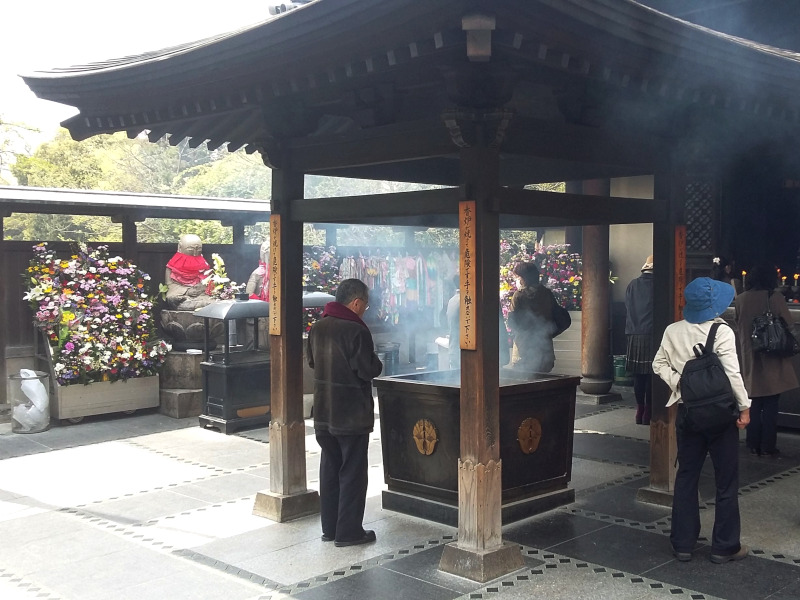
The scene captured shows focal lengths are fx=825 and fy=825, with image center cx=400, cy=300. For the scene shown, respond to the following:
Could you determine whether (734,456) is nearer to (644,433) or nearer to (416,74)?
(416,74)

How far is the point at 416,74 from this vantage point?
4.97 meters

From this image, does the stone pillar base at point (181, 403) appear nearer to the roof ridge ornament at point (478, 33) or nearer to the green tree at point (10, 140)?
the roof ridge ornament at point (478, 33)

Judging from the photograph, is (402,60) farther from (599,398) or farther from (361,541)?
(599,398)

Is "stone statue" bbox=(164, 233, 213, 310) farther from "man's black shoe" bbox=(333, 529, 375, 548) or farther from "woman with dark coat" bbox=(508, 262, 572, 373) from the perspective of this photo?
"man's black shoe" bbox=(333, 529, 375, 548)

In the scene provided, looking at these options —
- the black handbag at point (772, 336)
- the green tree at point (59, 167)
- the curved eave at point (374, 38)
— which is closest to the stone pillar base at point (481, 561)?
the curved eave at point (374, 38)

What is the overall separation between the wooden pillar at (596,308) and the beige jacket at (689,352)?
5920mm

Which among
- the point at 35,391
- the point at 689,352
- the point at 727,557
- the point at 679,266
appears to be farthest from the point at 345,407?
the point at 35,391

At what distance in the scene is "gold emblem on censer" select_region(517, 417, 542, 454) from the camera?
5.84 meters

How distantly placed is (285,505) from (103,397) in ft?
15.8

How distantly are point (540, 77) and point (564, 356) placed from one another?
7.44 m

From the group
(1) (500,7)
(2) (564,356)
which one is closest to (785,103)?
(1) (500,7)

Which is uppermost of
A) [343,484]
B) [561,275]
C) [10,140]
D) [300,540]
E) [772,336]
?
[10,140]

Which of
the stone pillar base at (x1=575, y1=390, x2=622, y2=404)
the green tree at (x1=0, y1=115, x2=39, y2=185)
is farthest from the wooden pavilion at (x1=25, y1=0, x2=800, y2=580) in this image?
the green tree at (x1=0, y1=115, x2=39, y2=185)

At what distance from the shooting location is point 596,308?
1095 centimetres
